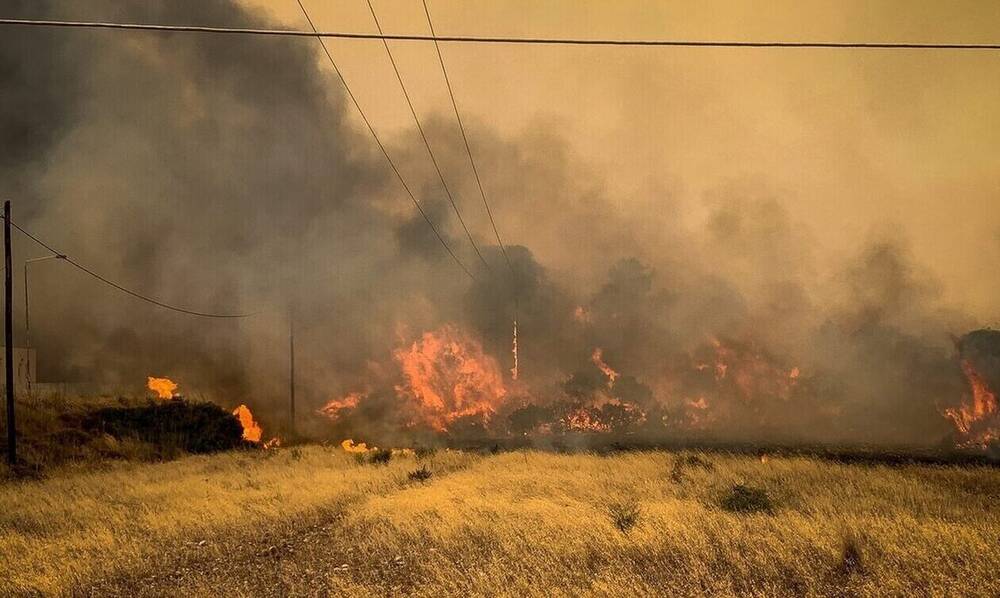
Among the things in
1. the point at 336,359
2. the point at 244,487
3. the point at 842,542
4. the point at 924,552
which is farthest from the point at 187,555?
the point at 336,359

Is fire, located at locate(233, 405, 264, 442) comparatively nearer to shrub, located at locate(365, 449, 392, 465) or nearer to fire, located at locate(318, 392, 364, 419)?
fire, located at locate(318, 392, 364, 419)

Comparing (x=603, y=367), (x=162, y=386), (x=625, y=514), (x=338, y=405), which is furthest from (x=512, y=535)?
(x=603, y=367)

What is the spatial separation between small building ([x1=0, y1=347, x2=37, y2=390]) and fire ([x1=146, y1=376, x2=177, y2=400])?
6.67 meters

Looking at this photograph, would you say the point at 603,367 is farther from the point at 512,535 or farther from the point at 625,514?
the point at 512,535

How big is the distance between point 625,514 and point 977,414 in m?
48.0

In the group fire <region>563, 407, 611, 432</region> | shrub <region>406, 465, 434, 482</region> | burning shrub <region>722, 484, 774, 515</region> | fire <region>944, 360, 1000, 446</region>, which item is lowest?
fire <region>563, 407, 611, 432</region>

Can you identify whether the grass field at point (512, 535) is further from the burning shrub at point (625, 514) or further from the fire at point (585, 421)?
the fire at point (585, 421)

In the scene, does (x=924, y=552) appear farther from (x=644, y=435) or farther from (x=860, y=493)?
(x=644, y=435)

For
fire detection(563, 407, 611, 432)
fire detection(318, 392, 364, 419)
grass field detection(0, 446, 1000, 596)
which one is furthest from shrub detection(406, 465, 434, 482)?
fire detection(563, 407, 611, 432)

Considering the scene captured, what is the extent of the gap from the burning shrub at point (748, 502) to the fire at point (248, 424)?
99.1 ft

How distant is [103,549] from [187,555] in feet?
5.23

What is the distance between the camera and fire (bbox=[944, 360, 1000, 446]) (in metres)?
46.8

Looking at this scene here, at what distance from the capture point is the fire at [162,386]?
43737 millimetres

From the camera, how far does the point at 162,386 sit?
4556 centimetres
